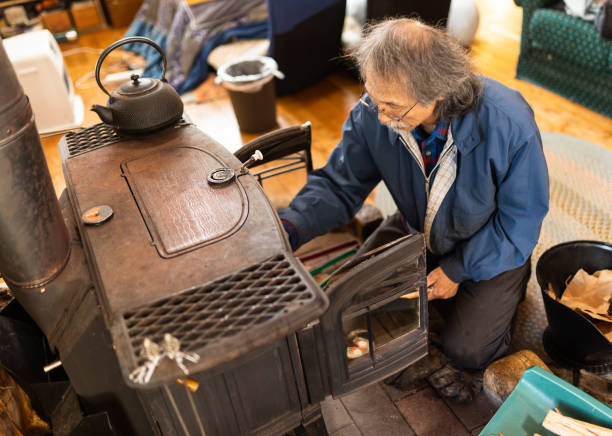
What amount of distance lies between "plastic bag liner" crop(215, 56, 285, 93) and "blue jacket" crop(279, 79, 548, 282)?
1.39 m

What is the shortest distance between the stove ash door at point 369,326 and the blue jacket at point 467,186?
291 millimetres

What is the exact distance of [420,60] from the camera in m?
1.31

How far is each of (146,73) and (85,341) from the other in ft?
10.6

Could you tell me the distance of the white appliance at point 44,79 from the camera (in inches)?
119

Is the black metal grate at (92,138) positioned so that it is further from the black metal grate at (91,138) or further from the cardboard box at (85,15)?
the cardboard box at (85,15)

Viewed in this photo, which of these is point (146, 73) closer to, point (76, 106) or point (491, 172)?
point (76, 106)

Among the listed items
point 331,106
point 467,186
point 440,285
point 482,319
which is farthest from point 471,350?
point 331,106

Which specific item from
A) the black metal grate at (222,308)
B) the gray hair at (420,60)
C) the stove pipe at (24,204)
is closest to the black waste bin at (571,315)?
the gray hair at (420,60)

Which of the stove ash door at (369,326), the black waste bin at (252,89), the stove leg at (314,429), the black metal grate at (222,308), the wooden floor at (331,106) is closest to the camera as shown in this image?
the black metal grate at (222,308)

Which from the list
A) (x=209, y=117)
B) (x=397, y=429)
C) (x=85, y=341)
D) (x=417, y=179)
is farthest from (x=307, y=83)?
(x=85, y=341)

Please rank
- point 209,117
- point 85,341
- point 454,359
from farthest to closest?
point 209,117
point 454,359
point 85,341

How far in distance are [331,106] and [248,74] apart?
577 mm

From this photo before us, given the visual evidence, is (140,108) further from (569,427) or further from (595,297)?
(595,297)

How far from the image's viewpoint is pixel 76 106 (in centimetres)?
343
